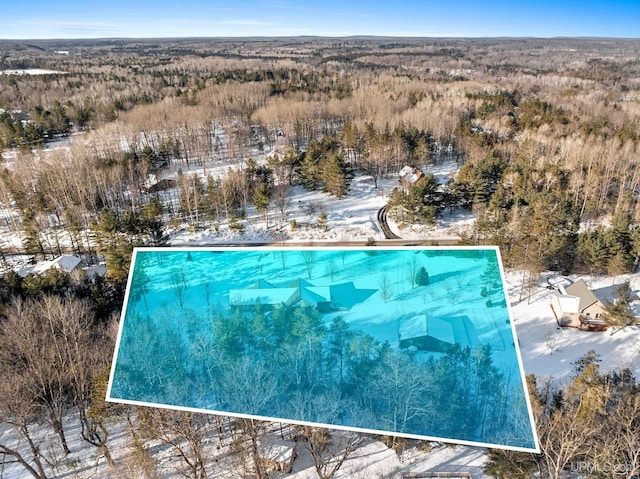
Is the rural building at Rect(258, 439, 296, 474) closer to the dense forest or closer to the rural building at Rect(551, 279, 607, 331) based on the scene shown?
the dense forest

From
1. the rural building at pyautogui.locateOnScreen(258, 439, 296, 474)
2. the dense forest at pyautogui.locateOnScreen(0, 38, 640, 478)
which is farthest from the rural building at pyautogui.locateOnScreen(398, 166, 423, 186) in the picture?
the rural building at pyautogui.locateOnScreen(258, 439, 296, 474)

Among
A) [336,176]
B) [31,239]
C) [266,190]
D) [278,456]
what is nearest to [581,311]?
[278,456]

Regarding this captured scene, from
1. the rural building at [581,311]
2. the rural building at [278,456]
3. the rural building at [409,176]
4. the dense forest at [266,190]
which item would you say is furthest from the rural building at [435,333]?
the rural building at [409,176]

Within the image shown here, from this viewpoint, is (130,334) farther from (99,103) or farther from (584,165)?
(99,103)

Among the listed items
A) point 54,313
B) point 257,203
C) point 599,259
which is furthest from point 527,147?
point 54,313
